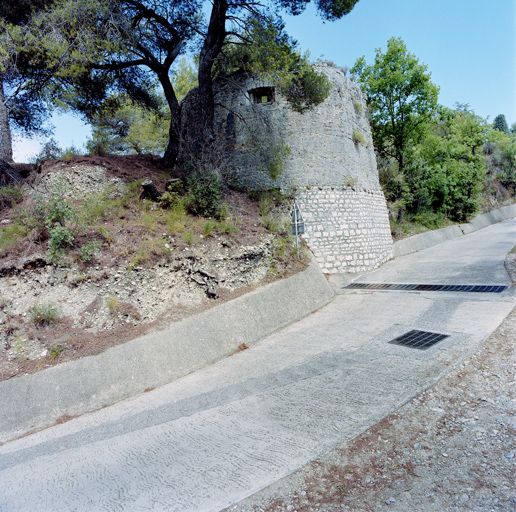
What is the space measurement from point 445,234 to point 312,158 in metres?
12.9

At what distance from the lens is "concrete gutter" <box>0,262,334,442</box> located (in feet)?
15.1

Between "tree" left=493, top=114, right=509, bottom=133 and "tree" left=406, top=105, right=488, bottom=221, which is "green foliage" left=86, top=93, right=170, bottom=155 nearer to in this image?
"tree" left=406, top=105, right=488, bottom=221

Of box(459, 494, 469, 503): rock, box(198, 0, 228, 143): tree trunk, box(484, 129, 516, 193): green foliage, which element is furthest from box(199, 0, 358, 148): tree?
box(484, 129, 516, 193): green foliage

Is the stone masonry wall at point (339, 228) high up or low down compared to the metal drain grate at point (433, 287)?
up

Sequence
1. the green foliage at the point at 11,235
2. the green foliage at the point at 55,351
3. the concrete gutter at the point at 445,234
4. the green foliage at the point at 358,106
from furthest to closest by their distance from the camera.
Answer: the concrete gutter at the point at 445,234, the green foliage at the point at 358,106, the green foliage at the point at 11,235, the green foliage at the point at 55,351

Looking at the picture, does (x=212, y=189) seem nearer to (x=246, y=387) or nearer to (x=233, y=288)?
(x=233, y=288)

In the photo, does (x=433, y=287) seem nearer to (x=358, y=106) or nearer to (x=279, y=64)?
(x=279, y=64)

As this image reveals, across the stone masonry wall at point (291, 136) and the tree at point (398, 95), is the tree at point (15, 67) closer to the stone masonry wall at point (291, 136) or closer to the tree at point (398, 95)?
the stone masonry wall at point (291, 136)

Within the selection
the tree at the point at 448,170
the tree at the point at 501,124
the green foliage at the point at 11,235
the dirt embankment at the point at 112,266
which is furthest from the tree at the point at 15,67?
the tree at the point at 501,124

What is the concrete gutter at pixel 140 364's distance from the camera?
4.59 metres

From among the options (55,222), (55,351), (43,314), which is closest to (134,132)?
(55,222)

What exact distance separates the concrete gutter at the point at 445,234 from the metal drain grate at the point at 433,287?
18.0ft

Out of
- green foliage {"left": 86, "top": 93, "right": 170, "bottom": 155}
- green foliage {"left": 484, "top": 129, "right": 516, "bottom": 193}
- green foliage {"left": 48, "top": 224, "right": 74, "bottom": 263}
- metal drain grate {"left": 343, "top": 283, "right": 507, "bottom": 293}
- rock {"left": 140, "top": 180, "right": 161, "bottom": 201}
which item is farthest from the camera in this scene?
green foliage {"left": 484, "top": 129, "right": 516, "bottom": 193}

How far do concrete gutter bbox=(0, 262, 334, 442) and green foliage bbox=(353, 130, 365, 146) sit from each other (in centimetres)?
799
